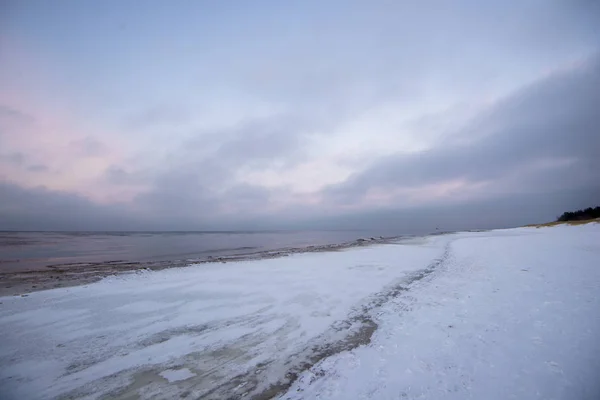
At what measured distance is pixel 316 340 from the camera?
5.70 meters

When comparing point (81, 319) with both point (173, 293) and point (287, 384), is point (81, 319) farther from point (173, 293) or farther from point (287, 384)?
point (287, 384)

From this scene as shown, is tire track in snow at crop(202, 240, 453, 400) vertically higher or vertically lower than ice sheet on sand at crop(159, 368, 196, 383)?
lower

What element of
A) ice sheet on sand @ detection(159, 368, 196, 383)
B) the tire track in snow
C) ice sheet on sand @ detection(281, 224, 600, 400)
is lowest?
the tire track in snow

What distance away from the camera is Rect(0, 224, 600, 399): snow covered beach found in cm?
394

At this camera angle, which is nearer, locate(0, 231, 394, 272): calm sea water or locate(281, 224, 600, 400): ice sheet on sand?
locate(281, 224, 600, 400): ice sheet on sand

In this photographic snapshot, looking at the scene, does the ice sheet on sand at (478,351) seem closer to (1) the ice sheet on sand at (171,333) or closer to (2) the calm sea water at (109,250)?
(1) the ice sheet on sand at (171,333)

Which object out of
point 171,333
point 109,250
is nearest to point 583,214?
point 171,333

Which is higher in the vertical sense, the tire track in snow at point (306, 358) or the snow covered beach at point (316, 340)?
the snow covered beach at point (316, 340)

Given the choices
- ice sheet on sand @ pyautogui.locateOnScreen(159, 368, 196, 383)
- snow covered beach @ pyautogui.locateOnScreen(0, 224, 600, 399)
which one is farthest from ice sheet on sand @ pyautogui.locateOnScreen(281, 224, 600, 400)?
ice sheet on sand @ pyautogui.locateOnScreen(159, 368, 196, 383)

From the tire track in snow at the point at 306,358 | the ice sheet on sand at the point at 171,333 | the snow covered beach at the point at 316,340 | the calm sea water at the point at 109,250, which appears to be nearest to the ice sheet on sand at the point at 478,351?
the snow covered beach at the point at 316,340

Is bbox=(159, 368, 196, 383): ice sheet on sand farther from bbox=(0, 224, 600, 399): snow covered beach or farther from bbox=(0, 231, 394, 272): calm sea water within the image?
bbox=(0, 231, 394, 272): calm sea water

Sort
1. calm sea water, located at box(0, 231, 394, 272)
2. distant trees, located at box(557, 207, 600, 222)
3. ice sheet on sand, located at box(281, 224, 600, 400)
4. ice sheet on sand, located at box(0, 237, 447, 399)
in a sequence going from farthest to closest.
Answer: distant trees, located at box(557, 207, 600, 222) < calm sea water, located at box(0, 231, 394, 272) < ice sheet on sand, located at box(0, 237, 447, 399) < ice sheet on sand, located at box(281, 224, 600, 400)

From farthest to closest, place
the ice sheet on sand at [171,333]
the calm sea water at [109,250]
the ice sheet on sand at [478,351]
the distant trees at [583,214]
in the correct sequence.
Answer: the distant trees at [583,214] → the calm sea water at [109,250] → the ice sheet on sand at [171,333] → the ice sheet on sand at [478,351]

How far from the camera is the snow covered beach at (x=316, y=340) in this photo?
3.94m
